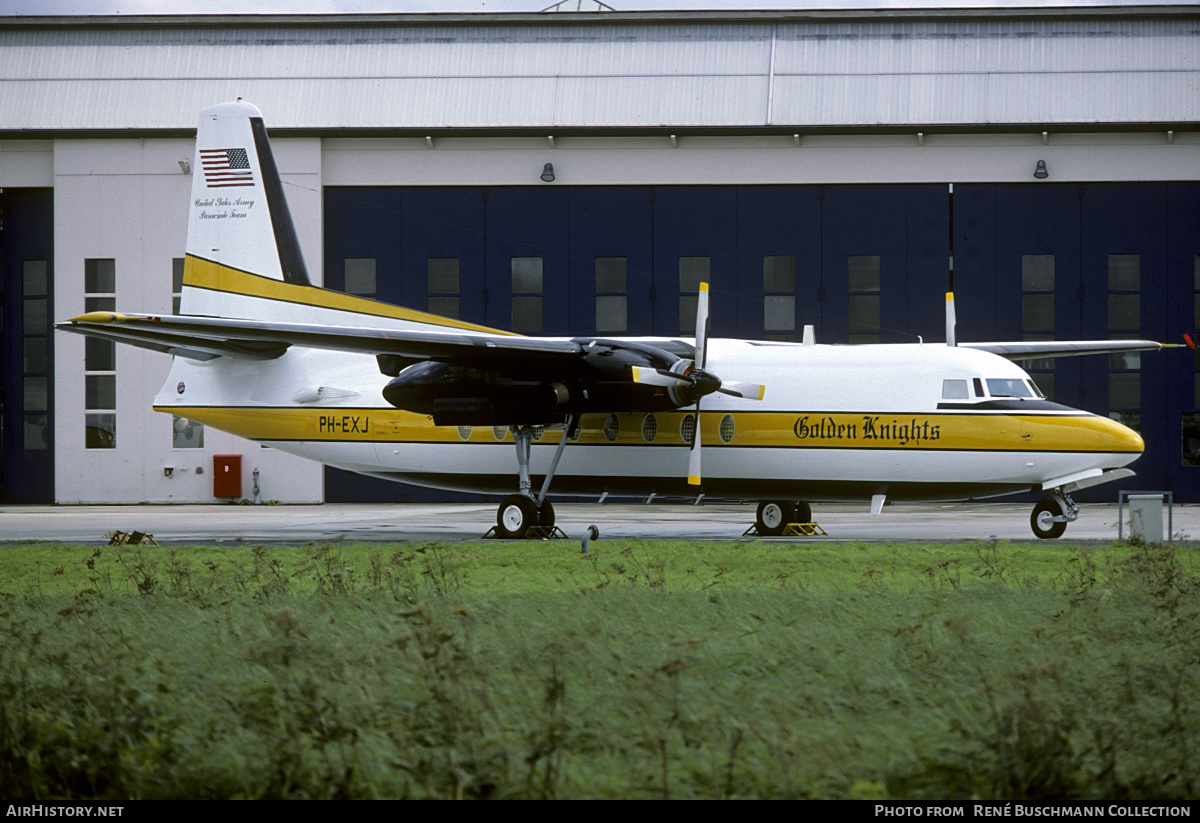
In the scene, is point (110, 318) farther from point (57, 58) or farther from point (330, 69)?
point (57, 58)

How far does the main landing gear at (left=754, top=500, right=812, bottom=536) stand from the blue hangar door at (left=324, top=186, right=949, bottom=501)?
45.7ft

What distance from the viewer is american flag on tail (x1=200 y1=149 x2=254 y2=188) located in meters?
23.7

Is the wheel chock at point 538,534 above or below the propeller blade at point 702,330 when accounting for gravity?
below

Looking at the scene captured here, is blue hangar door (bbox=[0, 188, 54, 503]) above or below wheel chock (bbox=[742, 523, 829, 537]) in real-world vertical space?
above

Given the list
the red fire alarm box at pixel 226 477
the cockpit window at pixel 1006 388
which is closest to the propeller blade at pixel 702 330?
the cockpit window at pixel 1006 388

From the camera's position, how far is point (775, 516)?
71.3 ft

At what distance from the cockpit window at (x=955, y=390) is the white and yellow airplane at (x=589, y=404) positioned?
0.11 feet

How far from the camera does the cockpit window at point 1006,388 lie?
19344 mm

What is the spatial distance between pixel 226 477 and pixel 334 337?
19.9 meters

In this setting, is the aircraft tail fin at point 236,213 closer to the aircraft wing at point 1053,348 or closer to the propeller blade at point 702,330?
the propeller blade at point 702,330

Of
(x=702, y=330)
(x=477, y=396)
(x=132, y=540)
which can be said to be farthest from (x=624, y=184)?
(x=132, y=540)

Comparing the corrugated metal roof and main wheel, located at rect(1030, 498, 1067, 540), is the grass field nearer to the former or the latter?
main wheel, located at rect(1030, 498, 1067, 540)

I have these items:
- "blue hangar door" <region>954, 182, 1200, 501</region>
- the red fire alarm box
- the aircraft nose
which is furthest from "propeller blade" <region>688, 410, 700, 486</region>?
the red fire alarm box

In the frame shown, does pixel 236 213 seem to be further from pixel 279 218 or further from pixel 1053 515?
pixel 1053 515
